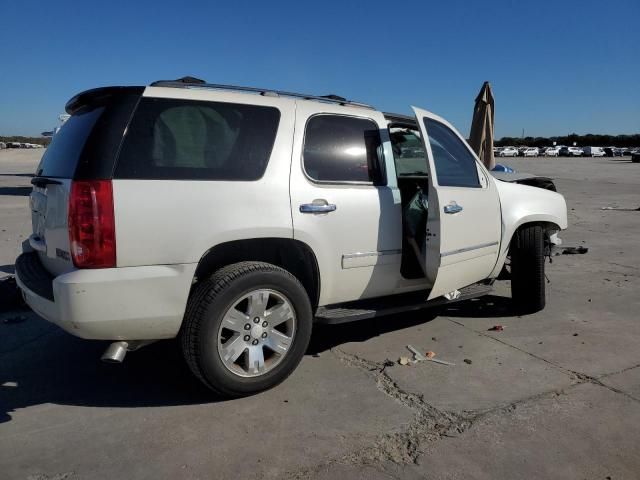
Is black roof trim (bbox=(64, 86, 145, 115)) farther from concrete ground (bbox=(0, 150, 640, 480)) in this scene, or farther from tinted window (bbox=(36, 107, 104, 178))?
concrete ground (bbox=(0, 150, 640, 480))

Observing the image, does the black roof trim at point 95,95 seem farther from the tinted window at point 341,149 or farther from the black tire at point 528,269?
the black tire at point 528,269

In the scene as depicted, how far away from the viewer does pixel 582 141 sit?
10269 cm

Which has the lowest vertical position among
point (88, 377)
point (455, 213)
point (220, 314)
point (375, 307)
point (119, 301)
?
point (88, 377)

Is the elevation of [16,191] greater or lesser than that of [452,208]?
greater

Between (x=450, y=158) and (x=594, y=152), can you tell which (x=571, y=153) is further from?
(x=450, y=158)

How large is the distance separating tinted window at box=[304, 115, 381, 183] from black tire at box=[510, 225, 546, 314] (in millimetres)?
1854

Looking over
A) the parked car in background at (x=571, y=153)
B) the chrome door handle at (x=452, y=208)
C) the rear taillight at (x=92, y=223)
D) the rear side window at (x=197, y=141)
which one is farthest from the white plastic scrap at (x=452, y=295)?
the parked car in background at (x=571, y=153)

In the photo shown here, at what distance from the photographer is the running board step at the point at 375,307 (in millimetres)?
3715

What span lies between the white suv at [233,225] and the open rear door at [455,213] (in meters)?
0.02

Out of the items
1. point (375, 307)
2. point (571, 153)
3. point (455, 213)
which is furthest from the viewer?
point (571, 153)

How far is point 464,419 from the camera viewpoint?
3146mm

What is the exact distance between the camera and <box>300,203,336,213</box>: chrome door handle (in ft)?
11.4

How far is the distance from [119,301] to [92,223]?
44cm

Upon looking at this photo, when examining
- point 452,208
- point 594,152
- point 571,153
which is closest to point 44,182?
point 452,208
